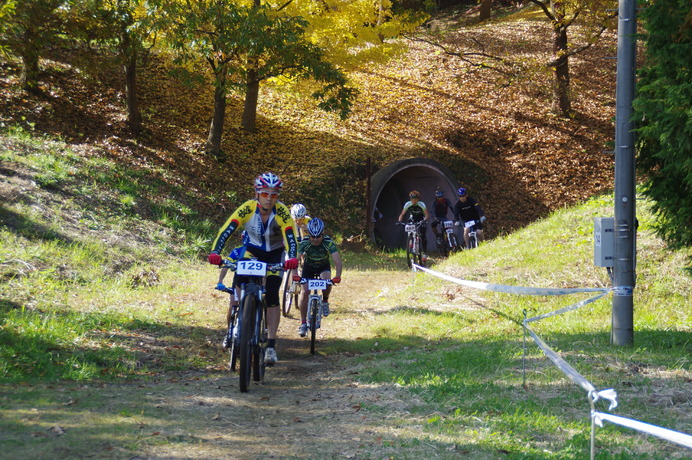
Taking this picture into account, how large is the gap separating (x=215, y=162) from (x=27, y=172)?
7312mm

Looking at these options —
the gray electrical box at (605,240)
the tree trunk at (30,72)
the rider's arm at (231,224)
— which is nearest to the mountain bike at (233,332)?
the rider's arm at (231,224)

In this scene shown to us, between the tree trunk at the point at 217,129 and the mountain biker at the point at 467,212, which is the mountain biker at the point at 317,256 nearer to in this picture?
the mountain biker at the point at 467,212

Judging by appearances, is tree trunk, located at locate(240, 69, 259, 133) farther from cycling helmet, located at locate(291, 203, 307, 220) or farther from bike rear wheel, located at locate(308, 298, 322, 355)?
bike rear wheel, located at locate(308, 298, 322, 355)

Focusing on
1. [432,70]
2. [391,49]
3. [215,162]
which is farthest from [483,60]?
[215,162]

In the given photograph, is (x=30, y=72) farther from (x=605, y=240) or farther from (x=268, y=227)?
(x=605, y=240)

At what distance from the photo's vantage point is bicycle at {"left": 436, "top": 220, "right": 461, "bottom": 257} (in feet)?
61.6

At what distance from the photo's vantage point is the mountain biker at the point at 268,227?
8086 mm

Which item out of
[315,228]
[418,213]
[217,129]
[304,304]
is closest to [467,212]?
[418,213]

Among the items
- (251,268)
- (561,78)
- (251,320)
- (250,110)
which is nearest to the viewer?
(251,320)

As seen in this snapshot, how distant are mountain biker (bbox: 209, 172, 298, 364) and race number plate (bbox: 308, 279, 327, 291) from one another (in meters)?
1.34

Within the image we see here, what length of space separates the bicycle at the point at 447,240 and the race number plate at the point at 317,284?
9.54m

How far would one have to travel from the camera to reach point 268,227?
834cm

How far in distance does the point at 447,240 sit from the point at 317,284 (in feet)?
32.5

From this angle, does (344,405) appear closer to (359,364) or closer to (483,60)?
(359,364)
